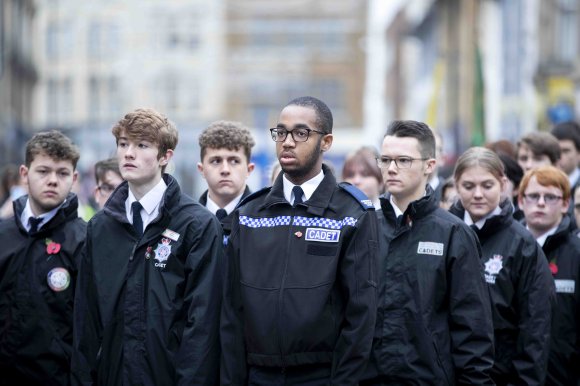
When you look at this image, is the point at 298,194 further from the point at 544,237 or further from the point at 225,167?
the point at 544,237

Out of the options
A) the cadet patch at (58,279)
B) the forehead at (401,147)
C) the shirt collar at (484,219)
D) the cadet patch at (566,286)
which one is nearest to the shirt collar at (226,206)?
the cadet patch at (58,279)

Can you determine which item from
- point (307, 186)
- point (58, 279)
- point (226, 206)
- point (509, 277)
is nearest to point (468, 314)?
point (509, 277)

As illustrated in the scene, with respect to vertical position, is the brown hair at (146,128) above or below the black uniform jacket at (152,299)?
above

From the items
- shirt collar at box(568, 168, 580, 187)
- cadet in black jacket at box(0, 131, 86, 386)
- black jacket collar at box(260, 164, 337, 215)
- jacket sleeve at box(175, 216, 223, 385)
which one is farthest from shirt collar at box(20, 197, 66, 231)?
shirt collar at box(568, 168, 580, 187)

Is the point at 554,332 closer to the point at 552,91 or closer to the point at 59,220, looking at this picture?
the point at 59,220

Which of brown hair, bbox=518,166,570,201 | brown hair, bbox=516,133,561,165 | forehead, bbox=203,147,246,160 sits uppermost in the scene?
brown hair, bbox=516,133,561,165

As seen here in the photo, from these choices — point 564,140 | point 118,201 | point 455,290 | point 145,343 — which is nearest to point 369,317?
point 455,290

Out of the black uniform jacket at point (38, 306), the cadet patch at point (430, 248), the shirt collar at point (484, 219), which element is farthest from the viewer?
the shirt collar at point (484, 219)

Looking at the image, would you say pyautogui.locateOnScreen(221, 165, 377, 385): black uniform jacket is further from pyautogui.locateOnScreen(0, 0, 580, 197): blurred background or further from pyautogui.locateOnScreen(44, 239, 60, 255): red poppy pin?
pyautogui.locateOnScreen(0, 0, 580, 197): blurred background

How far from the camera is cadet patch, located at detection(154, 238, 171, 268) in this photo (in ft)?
22.1

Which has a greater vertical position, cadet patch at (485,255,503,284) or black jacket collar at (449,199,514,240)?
black jacket collar at (449,199,514,240)

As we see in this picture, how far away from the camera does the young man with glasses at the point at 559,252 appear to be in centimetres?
805

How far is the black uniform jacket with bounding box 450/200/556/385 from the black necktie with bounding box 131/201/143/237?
224cm

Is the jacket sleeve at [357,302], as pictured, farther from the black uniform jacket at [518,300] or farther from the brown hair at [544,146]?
the brown hair at [544,146]
